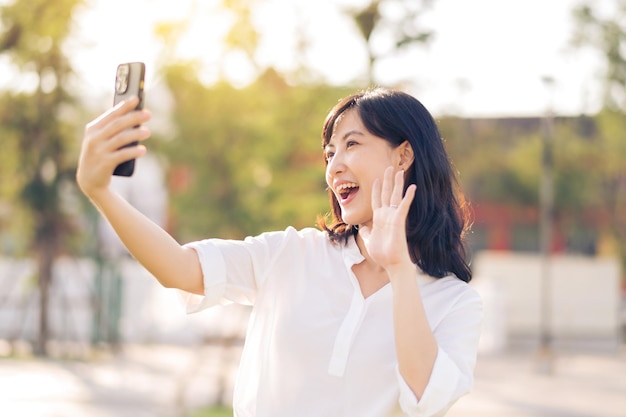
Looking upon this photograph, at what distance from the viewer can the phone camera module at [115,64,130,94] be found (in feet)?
7.58

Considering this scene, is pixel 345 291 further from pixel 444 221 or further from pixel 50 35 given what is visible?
pixel 50 35

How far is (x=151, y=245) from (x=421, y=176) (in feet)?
2.23

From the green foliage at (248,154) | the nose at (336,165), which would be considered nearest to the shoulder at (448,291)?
the nose at (336,165)

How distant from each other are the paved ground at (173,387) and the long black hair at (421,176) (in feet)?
27.9

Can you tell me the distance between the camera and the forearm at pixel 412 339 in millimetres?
2389

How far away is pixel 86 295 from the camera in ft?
65.5

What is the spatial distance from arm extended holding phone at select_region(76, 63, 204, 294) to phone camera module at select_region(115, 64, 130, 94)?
2 cm

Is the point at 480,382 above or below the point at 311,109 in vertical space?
below

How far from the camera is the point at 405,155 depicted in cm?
276

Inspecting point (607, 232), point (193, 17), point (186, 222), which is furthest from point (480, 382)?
point (607, 232)

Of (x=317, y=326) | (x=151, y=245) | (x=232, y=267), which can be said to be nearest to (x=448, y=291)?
(x=317, y=326)

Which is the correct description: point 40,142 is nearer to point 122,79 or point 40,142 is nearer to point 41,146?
point 41,146

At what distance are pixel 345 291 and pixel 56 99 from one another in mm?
14454

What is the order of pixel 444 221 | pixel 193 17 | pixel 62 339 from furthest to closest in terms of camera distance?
pixel 62 339 → pixel 193 17 → pixel 444 221
